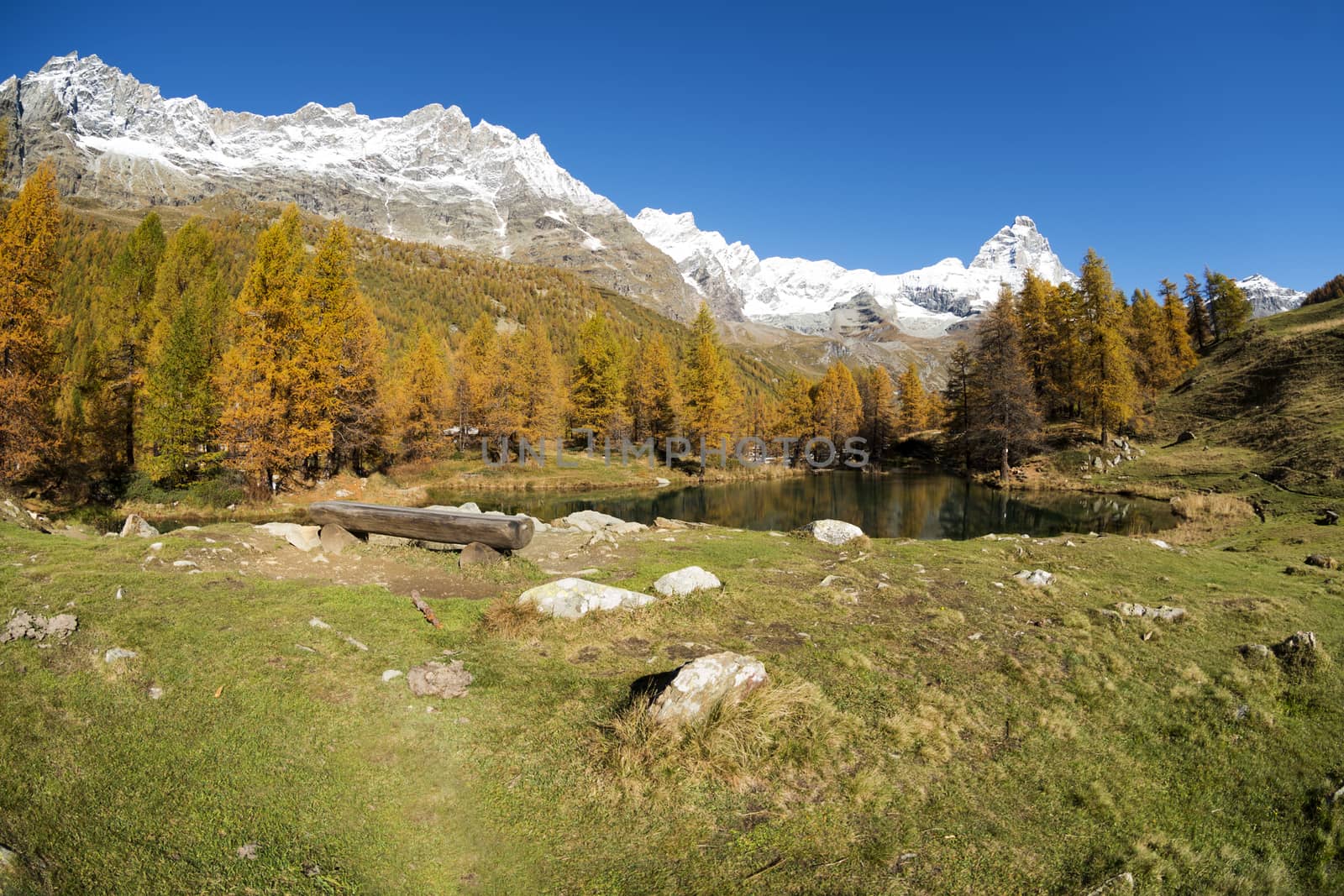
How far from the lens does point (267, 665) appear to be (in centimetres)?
802

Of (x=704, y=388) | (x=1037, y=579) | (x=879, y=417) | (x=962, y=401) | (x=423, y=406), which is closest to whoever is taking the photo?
(x=1037, y=579)

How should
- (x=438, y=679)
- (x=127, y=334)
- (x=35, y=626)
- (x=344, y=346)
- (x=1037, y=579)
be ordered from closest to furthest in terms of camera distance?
(x=35, y=626), (x=438, y=679), (x=1037, y=579), (x=127, y=334), (x=344, y=346)

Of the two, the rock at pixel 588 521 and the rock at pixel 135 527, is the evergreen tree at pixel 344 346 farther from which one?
the rock at pixel 588 521

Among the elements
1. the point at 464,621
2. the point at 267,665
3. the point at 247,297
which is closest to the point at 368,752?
the point at 267,665

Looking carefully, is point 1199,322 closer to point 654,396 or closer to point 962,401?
point 962,401

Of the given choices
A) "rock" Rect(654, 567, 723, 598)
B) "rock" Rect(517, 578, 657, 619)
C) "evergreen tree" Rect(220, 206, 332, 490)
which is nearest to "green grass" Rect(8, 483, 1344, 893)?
→ "rock" Rect(517, 578, 657, 619)

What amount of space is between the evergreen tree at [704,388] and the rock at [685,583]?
173ft

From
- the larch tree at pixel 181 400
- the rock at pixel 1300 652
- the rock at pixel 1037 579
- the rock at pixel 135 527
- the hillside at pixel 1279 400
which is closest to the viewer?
the rock at pixel 1300 652

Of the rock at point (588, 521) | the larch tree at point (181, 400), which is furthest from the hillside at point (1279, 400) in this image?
the larch tree at point (181, 400)

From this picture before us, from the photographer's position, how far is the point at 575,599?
11.7 metres

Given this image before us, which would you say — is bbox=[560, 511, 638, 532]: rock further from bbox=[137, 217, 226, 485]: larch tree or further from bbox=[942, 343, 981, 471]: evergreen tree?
bbox=[942, 343, 981, 471]: evergreen tree

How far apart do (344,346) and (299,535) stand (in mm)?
28957

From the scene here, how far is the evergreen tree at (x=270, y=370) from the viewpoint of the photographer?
32719 mm

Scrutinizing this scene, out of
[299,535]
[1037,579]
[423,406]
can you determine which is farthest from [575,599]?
[423,406]
